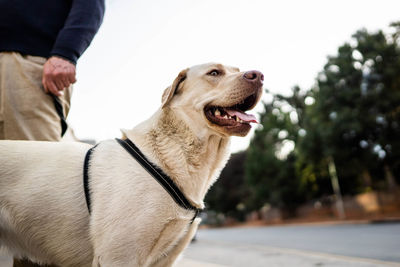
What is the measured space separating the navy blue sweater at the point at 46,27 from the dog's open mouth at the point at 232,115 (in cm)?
104

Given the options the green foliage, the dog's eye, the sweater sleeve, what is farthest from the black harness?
the green foliage

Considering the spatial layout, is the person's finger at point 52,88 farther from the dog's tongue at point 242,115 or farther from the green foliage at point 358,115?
the green foliage at point 358,115

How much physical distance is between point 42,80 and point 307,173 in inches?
1182

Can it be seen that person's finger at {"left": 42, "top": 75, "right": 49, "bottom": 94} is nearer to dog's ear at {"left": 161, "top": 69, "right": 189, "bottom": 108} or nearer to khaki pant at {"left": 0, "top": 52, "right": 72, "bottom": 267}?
khaki pant at {"left": 0, "top": 52, "right": 72, "bottom": 267}

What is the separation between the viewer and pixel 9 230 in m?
1.66

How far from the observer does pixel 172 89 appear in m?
2.21

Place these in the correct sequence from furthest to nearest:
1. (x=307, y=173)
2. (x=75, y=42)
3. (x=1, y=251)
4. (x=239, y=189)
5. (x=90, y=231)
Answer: (x=239, y=189) → (x=307, y=173) → (x=75, y=42) → (x=1, y=251) → (x=90, y=231)

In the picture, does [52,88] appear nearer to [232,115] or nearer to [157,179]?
[157,179]

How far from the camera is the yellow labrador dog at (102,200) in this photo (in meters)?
1.59

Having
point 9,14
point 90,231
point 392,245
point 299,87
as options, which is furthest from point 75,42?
point 299,87

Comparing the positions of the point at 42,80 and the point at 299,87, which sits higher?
the point at 42,80

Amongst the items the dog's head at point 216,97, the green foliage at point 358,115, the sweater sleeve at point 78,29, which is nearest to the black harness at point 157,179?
the dog's head at point 216,97

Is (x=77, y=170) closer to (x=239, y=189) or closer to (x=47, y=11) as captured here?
(x=47, y=11)

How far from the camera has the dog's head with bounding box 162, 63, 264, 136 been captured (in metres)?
2.10
